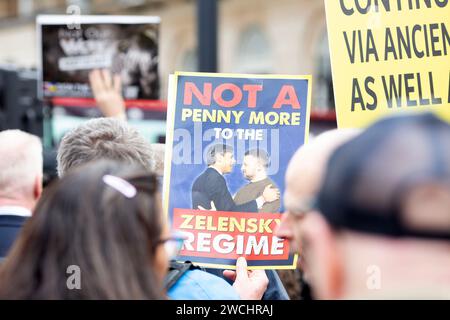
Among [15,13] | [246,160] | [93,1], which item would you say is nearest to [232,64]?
[93,1]

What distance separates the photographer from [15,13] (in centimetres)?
3108

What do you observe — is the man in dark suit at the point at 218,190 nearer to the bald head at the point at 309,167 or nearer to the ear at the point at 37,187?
the ear at the point at 37,187

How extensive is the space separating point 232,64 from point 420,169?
21.4 metres

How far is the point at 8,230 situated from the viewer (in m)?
2.96

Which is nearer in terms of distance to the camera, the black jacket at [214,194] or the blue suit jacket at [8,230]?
the black jacket at [214,194]

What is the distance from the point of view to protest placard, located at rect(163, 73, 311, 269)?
9.23ft

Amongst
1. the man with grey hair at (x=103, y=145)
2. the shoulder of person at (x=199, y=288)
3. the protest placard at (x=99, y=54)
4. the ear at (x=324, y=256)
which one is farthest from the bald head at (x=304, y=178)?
the protest placard at (x=99, y=54)

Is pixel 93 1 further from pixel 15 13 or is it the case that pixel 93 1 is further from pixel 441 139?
pixel 441 139

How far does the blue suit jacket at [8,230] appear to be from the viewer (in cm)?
295

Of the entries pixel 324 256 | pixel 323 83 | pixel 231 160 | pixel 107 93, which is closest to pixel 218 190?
pixel 231 160

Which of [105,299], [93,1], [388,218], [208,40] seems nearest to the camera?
[388,218]

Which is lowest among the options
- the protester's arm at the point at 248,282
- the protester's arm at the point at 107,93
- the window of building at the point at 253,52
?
the protester's arm at the point at 248,282

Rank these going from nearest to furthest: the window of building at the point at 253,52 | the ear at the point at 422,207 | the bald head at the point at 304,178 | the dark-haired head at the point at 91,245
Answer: the ear at the point at 422,207, the bald head at the point at 304,178, the dark-haired head at the point at 91,245, the window of building at the point at 253,52

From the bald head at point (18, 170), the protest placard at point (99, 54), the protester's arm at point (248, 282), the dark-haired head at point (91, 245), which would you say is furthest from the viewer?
the protest placard at point (99, 54)
